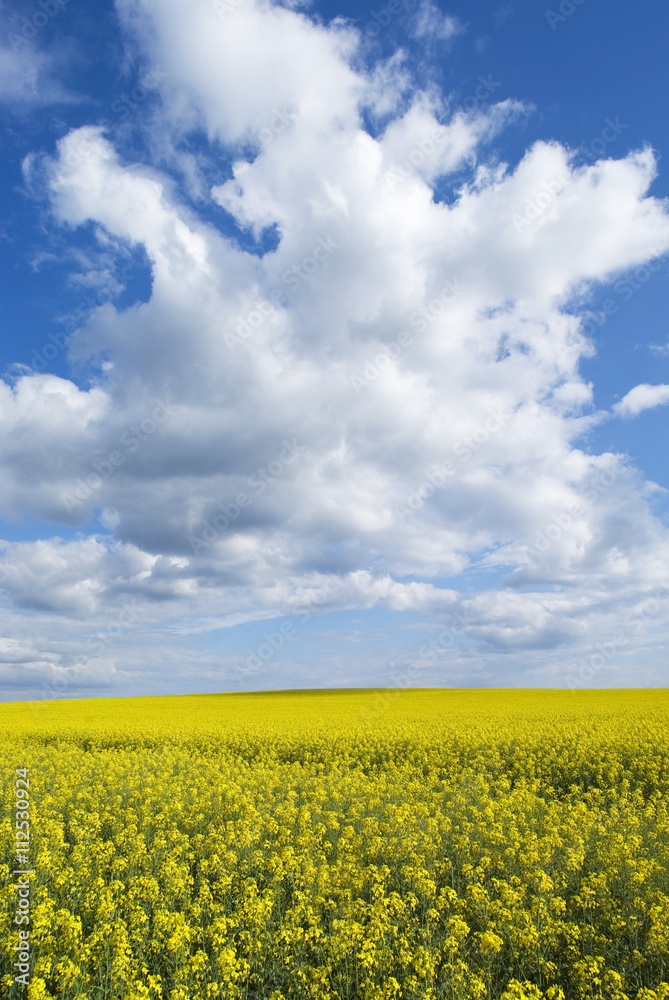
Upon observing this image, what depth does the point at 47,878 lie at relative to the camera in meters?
7.81

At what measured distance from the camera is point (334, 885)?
24.2 feet

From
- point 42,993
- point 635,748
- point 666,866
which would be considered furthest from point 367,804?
point 635,748

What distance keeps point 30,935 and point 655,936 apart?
702 centimetres

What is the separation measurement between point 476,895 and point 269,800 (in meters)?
5.84

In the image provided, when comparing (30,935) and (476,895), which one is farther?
(476,895)

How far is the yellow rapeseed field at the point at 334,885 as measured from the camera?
5.65 meters

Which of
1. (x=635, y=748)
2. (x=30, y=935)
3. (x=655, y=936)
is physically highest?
(x=30, y=935)

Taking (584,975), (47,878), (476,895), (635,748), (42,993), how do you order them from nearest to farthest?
(42,993)
(584,975)
(476,895)
(47,878)
(635,748)

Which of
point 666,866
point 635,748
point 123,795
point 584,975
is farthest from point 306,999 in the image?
point 635,748

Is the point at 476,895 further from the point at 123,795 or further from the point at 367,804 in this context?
the point at 123,795

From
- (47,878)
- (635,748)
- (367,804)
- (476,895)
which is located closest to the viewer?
(476,895)

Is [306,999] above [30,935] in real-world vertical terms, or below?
below

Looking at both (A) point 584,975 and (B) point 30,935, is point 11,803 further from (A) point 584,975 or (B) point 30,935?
(A) point 584,975

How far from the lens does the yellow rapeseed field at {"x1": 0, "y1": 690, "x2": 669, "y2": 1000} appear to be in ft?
18.5
